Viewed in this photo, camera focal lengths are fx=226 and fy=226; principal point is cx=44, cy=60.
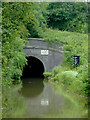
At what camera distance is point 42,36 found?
17.5 metres

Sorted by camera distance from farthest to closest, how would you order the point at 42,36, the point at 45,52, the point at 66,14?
1. the point at 66,14
2. the point at 42,36
3. the point at 45,52

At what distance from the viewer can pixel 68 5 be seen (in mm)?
22172

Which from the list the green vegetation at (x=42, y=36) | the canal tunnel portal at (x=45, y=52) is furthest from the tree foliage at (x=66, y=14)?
the canal tunnel portal at (x=45, y=52)

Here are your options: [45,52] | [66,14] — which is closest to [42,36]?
[45,52]

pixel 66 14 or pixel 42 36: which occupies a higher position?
pixel 66 14

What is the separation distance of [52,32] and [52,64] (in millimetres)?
2411

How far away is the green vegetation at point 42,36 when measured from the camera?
532cm

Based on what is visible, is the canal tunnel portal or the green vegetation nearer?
the green vegetation

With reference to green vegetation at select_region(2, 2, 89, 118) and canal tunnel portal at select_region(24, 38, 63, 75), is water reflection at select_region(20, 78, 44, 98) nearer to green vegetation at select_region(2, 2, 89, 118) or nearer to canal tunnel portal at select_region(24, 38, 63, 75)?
green vegetation at select_region(2, 2, 89, 118)

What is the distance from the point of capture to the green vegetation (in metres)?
5.32

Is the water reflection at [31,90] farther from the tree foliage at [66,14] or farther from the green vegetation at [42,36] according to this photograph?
the tree foliage at [66,14]

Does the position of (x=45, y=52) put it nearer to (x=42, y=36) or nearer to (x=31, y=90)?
(x=42, y=36)

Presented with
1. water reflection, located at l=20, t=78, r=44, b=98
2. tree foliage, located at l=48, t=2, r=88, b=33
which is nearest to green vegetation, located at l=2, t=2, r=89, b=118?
tree foliage, located at l=48, t=2, r=88, b=33

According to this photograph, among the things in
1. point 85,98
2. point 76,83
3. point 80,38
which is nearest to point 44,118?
point 85,98
